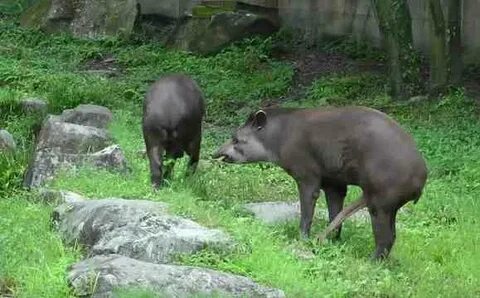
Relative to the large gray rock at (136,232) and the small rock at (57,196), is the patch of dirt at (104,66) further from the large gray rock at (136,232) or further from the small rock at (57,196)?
the large gray rock at (136,232)

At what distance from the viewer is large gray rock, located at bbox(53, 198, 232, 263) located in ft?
25.0

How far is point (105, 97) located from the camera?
1634cm

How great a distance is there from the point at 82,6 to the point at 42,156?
12.9 metres

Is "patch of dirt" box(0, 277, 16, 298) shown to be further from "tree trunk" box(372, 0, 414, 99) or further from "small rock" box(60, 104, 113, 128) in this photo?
"tree trunk" box(372, 0, 414, 99)

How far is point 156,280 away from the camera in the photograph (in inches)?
265

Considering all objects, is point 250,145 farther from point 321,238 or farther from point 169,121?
point 321,238

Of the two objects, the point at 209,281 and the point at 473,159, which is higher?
the point at 209,281

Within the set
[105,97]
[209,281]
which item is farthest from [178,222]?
[105,97]

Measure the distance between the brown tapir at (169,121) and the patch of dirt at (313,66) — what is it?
259 inches

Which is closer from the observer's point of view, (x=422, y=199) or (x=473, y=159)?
(x=422, y=199)

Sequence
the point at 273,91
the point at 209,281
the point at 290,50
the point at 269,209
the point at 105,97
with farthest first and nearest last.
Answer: the point at 290,50, the point at 273,91, the point at 105,97, the point at 269,209, the point at 209,281

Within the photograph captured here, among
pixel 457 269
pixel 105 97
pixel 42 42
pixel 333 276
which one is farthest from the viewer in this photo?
pixel 42 42

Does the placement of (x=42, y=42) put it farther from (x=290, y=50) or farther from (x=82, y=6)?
(x=290, y=50)

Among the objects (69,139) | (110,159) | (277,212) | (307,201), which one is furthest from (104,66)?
(307,201)
